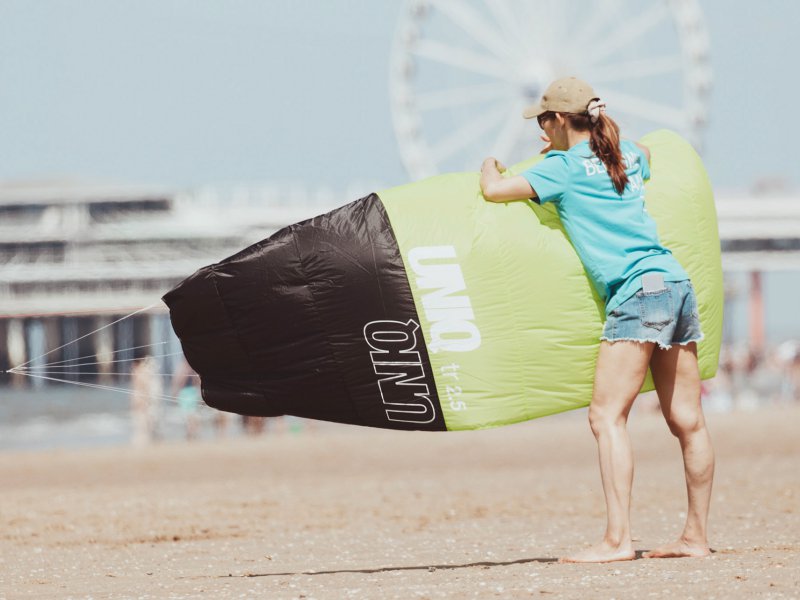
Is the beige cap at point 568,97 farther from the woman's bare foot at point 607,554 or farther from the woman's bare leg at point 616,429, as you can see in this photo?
the woman's bare foot at point 607,554

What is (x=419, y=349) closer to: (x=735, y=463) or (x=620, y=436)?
(x=620, y=436)

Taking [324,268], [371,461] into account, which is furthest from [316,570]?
[371,461]

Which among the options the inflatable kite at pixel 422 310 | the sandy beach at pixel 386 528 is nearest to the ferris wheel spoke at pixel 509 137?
the sandy beach at pixel 386 528

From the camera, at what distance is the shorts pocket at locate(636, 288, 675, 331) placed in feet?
12.6

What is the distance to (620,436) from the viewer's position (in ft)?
12.8

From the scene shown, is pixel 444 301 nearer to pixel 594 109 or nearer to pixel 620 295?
pixel 620 295

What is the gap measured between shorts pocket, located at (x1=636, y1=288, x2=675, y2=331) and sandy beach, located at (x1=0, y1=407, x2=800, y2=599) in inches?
27.2

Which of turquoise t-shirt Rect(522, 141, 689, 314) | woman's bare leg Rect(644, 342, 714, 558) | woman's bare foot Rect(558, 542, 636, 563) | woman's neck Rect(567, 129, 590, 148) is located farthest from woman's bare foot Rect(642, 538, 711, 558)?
woman's neck Rect(567, 129, 590, 148)

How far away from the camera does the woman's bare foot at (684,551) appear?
13.3ft

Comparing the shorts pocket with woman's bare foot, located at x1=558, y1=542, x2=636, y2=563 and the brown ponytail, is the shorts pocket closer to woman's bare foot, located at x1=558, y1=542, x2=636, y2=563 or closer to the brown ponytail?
the brown ponytail

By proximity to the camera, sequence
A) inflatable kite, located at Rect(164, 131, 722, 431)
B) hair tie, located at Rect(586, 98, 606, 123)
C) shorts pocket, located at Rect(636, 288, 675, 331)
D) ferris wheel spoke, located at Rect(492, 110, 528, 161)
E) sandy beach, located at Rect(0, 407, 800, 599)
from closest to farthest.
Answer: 1. sandy beach, located at Rect(0, 407, 800, 599)
2. shorts pocket, located at Rect(636, 288, 675, 331)
3. hair tie, located at Rect(586, 98, 606, 123)
4. inflatable kite, located at Rect(164, 131, 722, 431)
5. ferris wheel spoke, located at Rect(492, 110, 528, 161)

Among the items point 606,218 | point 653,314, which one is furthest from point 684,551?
point 606,218

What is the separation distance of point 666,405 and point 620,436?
224 millimetres

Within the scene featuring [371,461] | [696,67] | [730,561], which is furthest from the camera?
[696,67]
